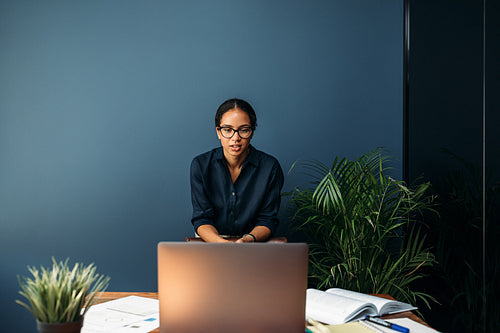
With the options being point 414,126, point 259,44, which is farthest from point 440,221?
point 259,44

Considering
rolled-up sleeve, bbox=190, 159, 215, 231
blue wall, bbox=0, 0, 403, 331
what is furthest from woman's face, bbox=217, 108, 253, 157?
blue wall, bbox=0, 0, 403, 331

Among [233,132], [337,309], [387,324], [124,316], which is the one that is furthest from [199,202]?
[387,324]

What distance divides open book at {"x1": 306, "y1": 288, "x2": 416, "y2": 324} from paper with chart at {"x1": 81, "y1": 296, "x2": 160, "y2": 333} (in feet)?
1.60

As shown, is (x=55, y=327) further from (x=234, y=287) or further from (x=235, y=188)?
(x=235, y=188)

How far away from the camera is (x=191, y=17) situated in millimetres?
3225

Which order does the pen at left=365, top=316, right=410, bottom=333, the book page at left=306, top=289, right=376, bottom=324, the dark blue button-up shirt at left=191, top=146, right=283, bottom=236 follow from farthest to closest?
the dark blue button-up shirt at left=191, top=146, right=283, bottom=236, the book page at left=306, top=289, right=376, bottom=324, the pen at left=365, top=316, right=410, bottom=333

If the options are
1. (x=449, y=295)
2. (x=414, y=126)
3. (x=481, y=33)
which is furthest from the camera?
(x=414, y=126)

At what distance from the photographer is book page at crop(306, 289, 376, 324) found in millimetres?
1215

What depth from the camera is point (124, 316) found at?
124 cm

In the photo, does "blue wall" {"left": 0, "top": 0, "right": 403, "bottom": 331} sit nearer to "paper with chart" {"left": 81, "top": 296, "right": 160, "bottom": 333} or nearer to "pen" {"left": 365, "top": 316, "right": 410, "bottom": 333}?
"paper with chart" {"left": 81, "top": 296, "right": 160, "bottom": 333}

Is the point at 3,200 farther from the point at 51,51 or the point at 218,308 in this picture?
the point at 218,308

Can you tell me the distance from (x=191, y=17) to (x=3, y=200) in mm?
2099

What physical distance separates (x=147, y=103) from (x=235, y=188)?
1.14 meters

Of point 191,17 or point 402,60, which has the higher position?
point 191,17
